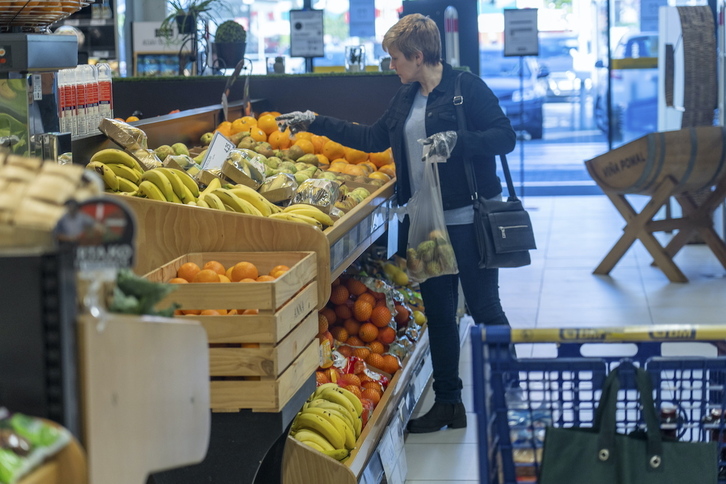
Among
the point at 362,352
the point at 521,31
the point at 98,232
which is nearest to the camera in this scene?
the point at 98,232

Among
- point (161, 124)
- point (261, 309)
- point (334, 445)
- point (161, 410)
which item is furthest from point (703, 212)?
point (161, 410)

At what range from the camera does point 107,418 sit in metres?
1.11

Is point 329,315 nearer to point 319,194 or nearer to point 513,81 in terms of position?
point 319,194

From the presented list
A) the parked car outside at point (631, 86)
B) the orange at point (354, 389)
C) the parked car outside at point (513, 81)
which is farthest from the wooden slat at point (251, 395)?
the parked car outside at point (513, 81)

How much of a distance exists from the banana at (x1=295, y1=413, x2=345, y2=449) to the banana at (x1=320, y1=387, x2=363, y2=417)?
203 millimetres

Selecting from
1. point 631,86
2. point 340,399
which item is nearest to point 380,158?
point 340,399

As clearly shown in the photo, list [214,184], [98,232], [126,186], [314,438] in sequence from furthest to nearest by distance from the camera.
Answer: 1. [214,184]
2. [126,186]
3. [314,438]
4. [98,232]

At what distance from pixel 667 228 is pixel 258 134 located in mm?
3333

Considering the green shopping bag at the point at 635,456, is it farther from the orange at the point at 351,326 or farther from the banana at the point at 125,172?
the orange at the point at 351,326

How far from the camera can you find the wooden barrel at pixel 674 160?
20.5ft

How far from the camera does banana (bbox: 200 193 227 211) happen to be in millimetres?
2803

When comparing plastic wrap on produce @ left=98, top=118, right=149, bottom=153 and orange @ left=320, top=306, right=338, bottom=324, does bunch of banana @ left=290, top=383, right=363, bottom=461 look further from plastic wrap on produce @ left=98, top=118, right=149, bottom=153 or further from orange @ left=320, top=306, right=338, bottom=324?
plastic wrap on produce @ left=98, top=118, right=149, bottom=153

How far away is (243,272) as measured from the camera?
2477mm

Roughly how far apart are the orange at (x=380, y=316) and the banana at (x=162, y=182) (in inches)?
54.3
